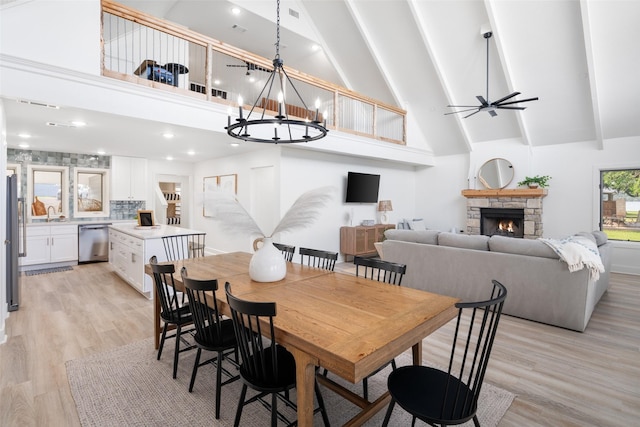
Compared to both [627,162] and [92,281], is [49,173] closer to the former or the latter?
[92,281]

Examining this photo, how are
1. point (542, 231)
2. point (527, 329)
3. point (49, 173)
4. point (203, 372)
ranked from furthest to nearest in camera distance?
point (542, 231) → point (49, 173) → point (527, 329) → point (203, 372)

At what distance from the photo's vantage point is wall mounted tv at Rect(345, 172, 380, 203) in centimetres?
728

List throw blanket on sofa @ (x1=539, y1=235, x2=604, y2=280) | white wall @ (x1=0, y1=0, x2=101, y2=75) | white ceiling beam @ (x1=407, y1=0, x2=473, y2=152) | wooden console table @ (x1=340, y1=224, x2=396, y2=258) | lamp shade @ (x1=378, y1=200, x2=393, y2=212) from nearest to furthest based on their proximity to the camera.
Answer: white wall @ (x1=0, y1=0, x2=101, y2=75), throw blanket on sofa @ (x1=539, y1=235, x2=604, y2=280), white ceiling beam @ (x1=407, y1=0, x2=473, y2=152), wooden console table @ (x1=340, y1=224, x2=396, y2=258), lamp shade @ (x1=378, y1=200, x2=393, y2=212)

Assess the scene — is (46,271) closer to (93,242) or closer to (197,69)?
(93,242)

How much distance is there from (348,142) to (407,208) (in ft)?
12.2

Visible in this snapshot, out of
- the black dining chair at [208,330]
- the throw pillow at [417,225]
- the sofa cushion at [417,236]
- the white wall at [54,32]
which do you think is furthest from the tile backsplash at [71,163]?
the throw pillow at [417,225]

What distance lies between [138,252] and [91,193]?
369 cm

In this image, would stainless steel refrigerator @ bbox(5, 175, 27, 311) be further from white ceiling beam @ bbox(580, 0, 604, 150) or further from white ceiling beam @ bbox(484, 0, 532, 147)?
white ceiling beam @ bbox(580, 0, 604, 150)

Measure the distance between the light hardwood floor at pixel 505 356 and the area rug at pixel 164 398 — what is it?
97mm

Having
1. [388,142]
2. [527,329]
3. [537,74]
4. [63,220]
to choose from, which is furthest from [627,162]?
[63,220]

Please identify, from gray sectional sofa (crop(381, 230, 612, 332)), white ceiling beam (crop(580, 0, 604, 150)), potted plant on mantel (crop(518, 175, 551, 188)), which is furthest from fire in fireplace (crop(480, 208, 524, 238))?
gray sectional sofa (crop(381, 230, 612, 332))

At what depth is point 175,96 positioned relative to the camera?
4.07 meters

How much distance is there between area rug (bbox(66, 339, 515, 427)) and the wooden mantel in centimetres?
607

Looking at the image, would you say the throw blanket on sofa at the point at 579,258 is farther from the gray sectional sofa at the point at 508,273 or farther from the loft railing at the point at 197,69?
the loft railing at the point at 197,69
